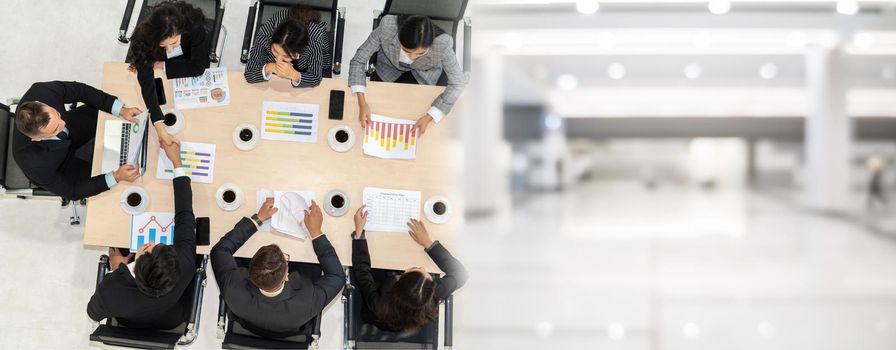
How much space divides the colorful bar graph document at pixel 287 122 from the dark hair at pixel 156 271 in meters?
0.41

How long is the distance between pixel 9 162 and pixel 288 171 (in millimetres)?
849

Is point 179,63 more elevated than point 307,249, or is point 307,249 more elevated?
point 179,63

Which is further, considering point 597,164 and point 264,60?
point 264,60

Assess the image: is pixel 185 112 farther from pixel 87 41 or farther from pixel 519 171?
pixel 519 171

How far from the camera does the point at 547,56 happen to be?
109cm

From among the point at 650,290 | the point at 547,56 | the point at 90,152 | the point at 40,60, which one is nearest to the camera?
the point at 547,56

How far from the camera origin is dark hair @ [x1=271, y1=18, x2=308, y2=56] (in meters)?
1.42

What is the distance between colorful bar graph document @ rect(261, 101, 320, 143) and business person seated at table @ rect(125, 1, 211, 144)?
235 mm

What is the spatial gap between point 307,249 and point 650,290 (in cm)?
229

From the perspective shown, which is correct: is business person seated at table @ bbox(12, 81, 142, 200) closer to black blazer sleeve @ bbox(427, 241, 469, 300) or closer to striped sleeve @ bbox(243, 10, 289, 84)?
striped sleeve @ bbox(243, 10, 289, 84)

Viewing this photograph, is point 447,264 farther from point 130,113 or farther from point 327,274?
point 130,113

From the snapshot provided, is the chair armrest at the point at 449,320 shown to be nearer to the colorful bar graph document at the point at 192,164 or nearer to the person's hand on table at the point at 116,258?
the colorful bar graph document at the point at 192,164

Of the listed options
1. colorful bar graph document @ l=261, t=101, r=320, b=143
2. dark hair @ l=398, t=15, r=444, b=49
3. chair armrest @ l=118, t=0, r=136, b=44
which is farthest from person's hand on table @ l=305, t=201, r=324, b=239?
chair armrest @ l=118, t=0, r=136, b=44

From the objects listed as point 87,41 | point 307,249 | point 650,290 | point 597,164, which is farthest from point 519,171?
point 650,290
